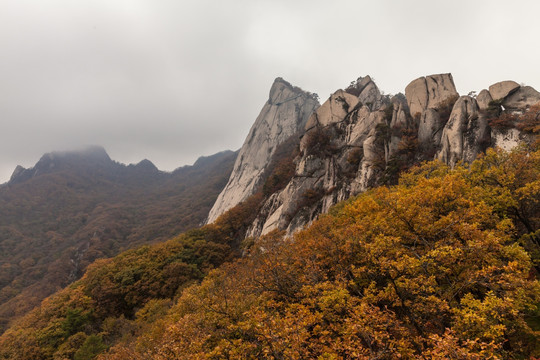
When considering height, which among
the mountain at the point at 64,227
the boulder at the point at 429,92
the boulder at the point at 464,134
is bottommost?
the mountain at the point at 64,227

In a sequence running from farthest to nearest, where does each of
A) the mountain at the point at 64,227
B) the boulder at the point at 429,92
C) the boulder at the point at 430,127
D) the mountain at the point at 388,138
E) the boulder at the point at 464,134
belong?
the mountain at the point at 64,227
the boulder at the point at 429,92
the boulder at the point at 430,127
the mountain at the point at 388,138
the boulder at the point at 464,134

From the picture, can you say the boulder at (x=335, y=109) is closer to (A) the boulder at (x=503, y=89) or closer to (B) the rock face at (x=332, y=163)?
(B) the rock face at (x=332, y=163)

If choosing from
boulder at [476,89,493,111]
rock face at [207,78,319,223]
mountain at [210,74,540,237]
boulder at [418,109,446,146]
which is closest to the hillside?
mountain at [210,74,540,237]

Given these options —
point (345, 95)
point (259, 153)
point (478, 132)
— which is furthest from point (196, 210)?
point (478, 132)

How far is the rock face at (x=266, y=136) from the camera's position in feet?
344

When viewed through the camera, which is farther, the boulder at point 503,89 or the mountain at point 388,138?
the boulder at point 503,89

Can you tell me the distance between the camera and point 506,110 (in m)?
39.4

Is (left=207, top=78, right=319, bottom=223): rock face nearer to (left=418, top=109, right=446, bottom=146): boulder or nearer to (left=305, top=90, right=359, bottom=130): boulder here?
(left=305, top=90, right=359, bottom=130): boulder

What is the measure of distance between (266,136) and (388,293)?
11218 centimetres

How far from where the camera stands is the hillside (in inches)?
453

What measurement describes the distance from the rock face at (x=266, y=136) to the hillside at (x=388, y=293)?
70.3 metres

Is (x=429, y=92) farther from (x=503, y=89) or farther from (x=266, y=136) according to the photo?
(x=266, y=136)

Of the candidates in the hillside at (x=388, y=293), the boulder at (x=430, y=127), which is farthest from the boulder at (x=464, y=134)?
the hillside at (x=388, y=293)

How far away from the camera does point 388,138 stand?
49375mm
